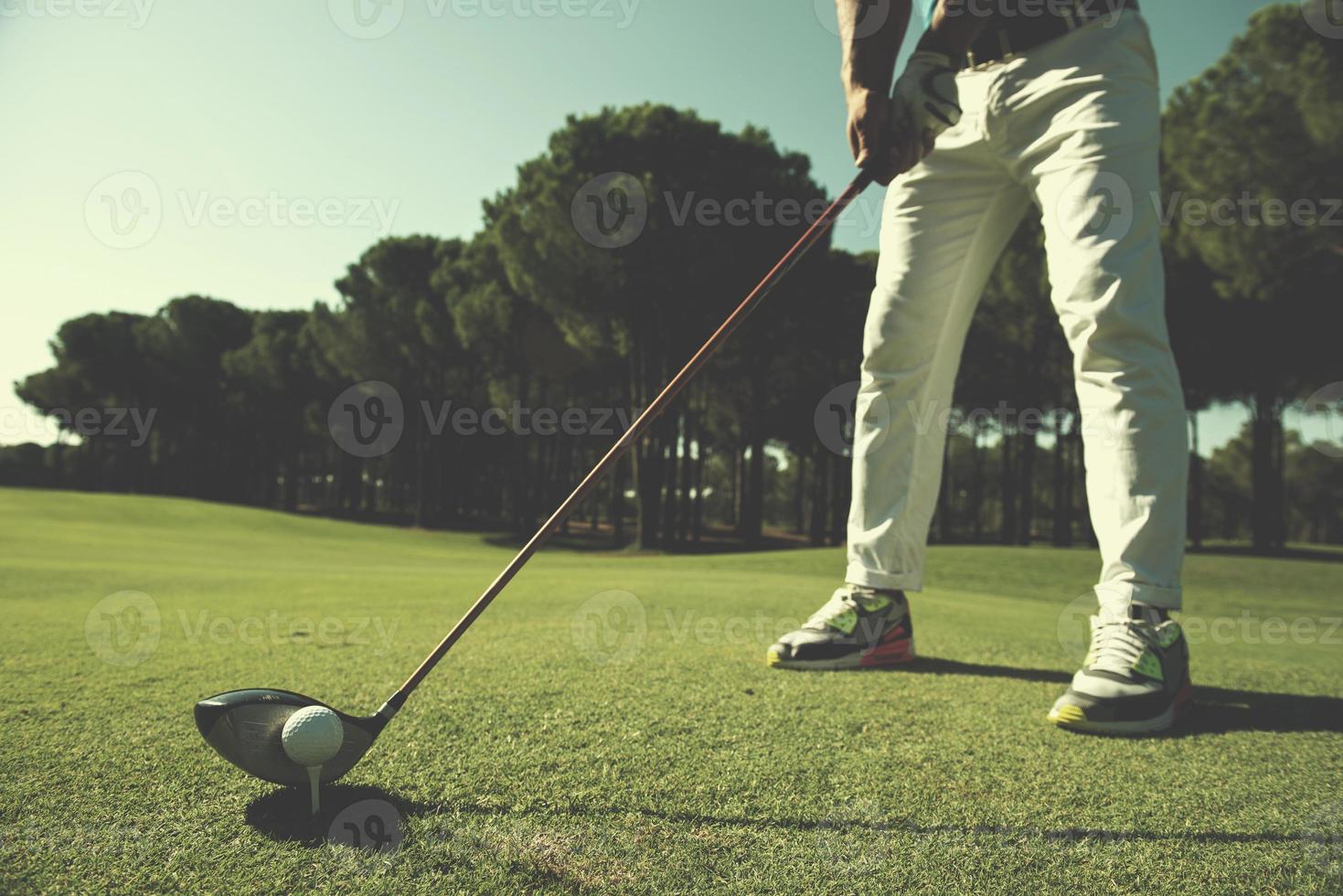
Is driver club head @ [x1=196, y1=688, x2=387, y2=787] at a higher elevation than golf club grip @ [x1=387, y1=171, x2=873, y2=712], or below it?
below

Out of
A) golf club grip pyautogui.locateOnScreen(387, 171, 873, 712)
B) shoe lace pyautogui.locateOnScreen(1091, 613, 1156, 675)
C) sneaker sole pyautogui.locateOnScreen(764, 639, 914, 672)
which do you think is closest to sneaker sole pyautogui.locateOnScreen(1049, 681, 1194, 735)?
shoe lace pyautogui.locateOnScreen(1091, 613, 1156, 675)

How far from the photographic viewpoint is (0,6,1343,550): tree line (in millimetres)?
18906

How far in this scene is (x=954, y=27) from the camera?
2.59 metres

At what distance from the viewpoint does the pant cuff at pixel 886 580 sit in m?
2.87

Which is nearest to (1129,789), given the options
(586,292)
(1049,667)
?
(1049,667)

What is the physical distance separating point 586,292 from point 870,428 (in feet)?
71.3

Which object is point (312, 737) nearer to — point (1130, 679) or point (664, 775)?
point (664, 775)

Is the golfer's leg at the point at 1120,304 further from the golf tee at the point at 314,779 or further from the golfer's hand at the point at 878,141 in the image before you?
the golf tee at the point at 314,779

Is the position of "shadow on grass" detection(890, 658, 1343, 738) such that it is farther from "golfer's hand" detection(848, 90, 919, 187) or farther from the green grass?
"golfer's hand" detection(848, 90, 919, 187)

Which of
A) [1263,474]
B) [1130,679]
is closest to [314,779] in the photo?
[1130,679]

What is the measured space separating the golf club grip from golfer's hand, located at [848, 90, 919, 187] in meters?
0.05

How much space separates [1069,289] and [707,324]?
70.6 feet

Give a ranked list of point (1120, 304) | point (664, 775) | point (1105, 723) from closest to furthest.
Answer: point (664, 775)
point (1105, 723)
point (1120, 304)

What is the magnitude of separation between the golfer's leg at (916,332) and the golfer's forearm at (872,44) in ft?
1.70
